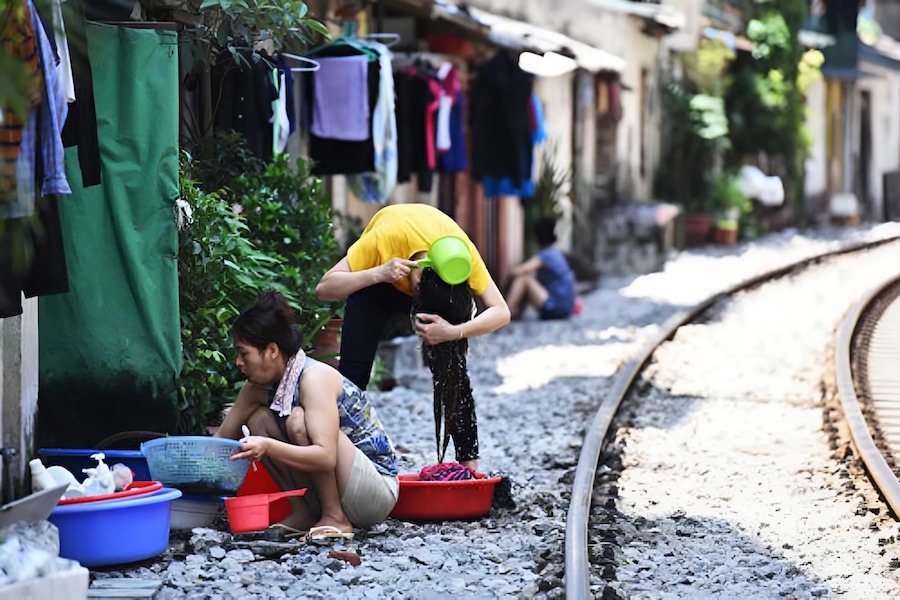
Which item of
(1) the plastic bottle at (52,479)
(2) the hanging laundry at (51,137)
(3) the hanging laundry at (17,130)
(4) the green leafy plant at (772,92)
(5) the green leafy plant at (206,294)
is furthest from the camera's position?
(4) the green leafy plant at (772,92)

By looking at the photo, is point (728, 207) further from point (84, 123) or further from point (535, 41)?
point (84, 123)

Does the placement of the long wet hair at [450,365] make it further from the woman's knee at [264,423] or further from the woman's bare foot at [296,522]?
the woman's knee at [264,423]

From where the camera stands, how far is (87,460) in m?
6.23

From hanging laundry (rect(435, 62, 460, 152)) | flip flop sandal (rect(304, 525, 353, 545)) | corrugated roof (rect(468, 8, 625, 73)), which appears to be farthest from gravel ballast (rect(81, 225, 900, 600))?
corrugated roof (rect(468, 8, 625, 73))

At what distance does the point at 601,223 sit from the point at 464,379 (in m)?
14.9

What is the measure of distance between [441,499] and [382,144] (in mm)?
5139

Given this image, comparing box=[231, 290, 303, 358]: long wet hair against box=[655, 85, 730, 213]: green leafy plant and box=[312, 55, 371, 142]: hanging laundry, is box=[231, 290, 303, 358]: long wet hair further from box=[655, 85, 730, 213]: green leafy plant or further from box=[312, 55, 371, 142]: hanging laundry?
box=[655, 85, 730, 213]: green leafy plant

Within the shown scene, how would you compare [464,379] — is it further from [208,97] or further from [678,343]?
[678,343]

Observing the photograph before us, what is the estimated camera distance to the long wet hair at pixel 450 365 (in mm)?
6609

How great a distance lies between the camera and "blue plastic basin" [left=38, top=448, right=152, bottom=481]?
20.4ft

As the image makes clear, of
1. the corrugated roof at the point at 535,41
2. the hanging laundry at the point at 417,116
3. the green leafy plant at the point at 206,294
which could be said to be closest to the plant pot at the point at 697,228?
the corrugated roof at the point at 535,41

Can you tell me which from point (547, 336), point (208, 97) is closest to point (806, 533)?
point (208, 97)

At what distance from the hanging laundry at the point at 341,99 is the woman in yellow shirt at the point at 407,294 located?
13.6ft

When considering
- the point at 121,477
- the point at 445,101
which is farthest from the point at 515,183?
the point at 121,477
